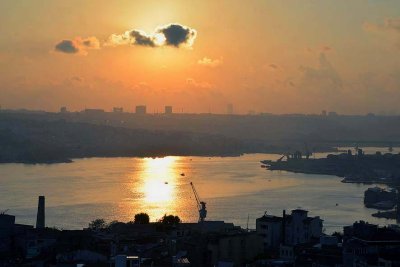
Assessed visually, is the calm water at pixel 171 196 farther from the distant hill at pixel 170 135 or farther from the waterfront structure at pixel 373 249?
the distant hill at pixel 170 135

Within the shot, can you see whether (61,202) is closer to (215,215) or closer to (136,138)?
(215,215)

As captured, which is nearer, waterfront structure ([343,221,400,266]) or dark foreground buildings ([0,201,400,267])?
waterfront structure ([343,221,400,266])

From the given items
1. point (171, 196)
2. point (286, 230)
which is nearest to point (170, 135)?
point (171, 196)

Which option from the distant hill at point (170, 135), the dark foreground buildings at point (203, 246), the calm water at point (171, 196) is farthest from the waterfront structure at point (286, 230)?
the distant hill at point (170, 135)

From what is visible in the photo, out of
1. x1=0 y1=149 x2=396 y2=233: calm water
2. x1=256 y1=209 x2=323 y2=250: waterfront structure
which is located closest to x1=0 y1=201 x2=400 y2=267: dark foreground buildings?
x1=256 y1=209 x2=323 y2=250: waterfront structure

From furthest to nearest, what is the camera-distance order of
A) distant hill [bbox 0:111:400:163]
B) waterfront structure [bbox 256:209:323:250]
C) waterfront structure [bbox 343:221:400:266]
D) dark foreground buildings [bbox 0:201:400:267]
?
distant hill [bbox 0:111:400:163] → waterfront structure [bbox 256:209:323:250] → dark foreground buildings [bbox 0:201:400:267] → waterfront structure [bbox 343:221:400:266]

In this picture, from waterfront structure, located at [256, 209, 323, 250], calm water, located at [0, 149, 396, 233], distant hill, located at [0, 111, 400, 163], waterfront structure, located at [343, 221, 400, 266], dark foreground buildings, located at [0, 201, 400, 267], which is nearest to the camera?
waterfront structure, located at [343, 221, 400, 266]

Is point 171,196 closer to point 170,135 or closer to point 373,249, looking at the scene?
point 373,249

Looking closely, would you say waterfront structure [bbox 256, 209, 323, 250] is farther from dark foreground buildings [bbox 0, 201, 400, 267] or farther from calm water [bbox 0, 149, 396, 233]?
calm water [bbox 0, 149, 396, 233]

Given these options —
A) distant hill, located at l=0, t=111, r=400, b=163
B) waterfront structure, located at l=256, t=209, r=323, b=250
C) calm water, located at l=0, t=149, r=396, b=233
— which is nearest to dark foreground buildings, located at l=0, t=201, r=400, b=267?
waterfront structure, located at l=256, t=209, r=323, b=250
